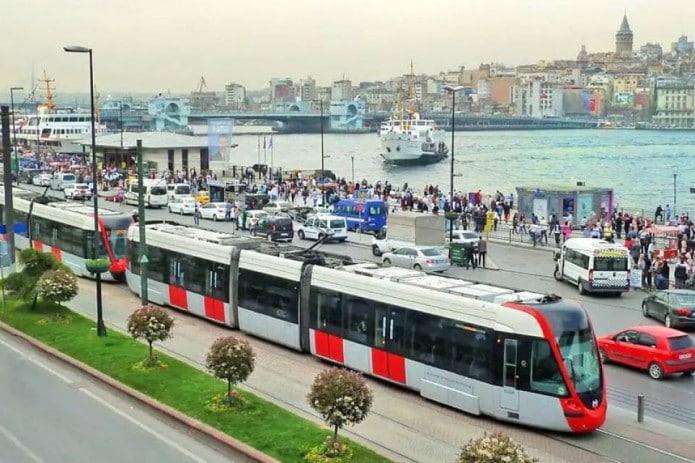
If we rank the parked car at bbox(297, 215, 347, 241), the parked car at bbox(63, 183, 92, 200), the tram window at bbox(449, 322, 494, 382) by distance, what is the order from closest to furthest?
the tram window at bbox(449, 322, 494, 382) → the parked car at bbox(297, 215, 347, 241) → the parked car at bbox(63, 183, 92, 200)

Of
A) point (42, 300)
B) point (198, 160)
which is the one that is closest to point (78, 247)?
point (42, 300)

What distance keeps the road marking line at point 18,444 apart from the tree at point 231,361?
276cm

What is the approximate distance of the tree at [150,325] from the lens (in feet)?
53.0

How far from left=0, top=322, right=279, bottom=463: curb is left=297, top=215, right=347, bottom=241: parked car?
63.1 ft

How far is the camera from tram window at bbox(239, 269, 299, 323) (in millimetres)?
17812

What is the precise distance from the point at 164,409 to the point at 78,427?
1306mm

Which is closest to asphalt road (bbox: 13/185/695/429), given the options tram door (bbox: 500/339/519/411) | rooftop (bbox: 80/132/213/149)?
tram door (bbox: 500/339/519/411)

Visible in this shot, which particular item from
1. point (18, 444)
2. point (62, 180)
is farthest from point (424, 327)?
point (62, 180)

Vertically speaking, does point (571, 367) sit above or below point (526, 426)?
above

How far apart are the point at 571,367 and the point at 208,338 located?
9.36m

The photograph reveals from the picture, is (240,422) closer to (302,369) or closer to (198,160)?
(302,369)

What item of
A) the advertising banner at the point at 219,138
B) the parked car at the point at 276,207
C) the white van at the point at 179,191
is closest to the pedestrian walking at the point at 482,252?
the parked car at the point at 276,207

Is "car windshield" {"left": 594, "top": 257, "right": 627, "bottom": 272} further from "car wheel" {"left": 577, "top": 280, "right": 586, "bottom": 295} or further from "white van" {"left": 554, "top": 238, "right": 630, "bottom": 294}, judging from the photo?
"car wheel" {"left": 577, "top": 280, "right": 586, "bottom": 295}

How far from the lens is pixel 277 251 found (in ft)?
63.0
